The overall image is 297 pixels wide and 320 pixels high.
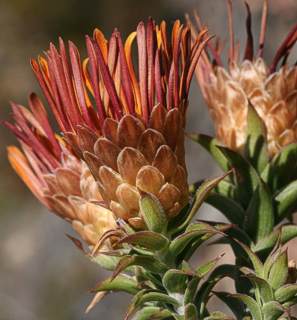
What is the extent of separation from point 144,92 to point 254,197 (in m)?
0.38

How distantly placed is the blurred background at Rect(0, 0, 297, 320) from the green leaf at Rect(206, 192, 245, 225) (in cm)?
349

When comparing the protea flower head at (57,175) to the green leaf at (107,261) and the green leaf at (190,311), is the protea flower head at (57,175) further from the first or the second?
the green leaf at (190,311)

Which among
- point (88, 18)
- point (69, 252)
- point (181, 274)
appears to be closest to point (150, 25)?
point (181, 274)

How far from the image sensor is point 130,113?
1062 mm

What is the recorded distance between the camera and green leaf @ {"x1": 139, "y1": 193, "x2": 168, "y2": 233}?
1.07m

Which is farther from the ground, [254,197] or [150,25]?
[150,25]

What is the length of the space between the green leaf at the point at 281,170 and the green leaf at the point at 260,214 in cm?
7

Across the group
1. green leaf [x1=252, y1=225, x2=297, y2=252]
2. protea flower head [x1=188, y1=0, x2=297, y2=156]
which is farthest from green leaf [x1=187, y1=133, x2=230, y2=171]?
green leaf [x1=252, y1=225, x2=297, y2=252]

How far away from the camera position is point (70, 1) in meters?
7.18

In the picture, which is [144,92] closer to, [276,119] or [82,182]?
[82,182]

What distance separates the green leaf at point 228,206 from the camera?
133 cm

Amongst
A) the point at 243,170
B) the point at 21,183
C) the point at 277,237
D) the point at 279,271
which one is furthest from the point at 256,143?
the point at 21,183

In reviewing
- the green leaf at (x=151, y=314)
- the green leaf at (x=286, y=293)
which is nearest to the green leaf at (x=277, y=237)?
the green leaf at (x=286, y=293)

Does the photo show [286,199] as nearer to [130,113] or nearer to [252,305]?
[252,305]
